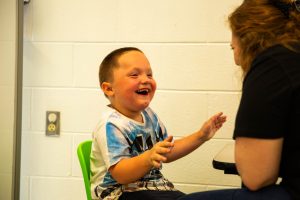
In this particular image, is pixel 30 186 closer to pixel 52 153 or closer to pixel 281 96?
pixel 52 153

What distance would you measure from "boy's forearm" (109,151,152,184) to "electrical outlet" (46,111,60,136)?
0.86 metres

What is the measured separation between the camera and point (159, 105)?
1.86m

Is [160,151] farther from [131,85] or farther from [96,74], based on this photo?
[96,74]

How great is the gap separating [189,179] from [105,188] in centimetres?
73

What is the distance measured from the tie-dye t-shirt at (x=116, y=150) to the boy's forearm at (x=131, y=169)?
21mm

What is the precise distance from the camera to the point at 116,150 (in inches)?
45.6

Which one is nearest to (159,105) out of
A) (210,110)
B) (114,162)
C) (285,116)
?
(210,110)

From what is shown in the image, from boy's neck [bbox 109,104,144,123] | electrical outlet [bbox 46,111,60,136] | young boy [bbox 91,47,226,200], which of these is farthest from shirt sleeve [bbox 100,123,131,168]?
electrical outlet [bbox 46,111,60,136]

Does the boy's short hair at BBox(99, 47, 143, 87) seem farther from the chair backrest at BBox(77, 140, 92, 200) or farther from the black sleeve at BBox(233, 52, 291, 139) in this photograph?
the black sleeve at BBox(233, 52, 291, 139)

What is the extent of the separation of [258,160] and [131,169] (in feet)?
1.33

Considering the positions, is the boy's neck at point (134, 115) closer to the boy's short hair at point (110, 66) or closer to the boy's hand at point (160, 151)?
the boy's short hair at point (110, 66)

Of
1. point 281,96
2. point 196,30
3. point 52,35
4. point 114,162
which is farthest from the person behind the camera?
point 52,35

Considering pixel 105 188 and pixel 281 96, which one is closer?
pixel 281 96

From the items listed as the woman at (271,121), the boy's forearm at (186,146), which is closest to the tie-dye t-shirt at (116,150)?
the boy's forearm at (186,146)
